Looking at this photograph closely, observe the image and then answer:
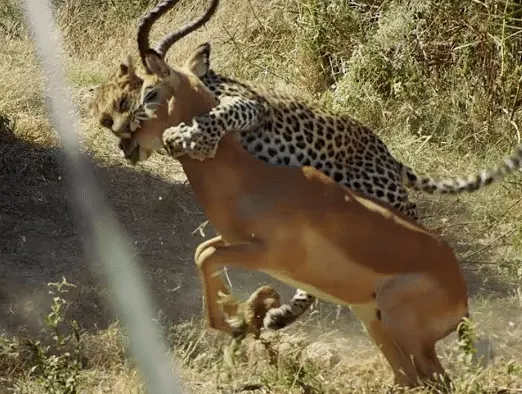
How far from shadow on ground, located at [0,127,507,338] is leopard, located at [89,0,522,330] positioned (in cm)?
86

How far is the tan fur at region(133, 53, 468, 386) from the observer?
4895 mm

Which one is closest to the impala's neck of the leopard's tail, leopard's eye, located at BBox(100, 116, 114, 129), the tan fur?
the tan fur

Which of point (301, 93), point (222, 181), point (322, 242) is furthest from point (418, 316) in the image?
point (301, 93)

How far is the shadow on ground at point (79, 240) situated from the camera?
6660 millimetres

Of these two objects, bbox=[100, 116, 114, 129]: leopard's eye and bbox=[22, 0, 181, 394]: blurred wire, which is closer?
bbox=[100, 116, 114, 129]: leopard's eye

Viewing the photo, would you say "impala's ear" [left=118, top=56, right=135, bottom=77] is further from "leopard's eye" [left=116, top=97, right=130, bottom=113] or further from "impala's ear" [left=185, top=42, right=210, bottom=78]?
"impala's ear" [left=185, top=42, right=210, bottom=78]

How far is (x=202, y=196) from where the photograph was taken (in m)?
4.93

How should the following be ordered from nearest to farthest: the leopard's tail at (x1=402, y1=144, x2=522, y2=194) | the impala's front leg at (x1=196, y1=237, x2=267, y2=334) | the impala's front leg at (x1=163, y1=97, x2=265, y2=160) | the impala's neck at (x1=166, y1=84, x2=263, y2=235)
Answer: the impala's front leg at (x1=196, y1=237, x2=267, y2=334) → the impala's neck at (x1=166, y1=84, x2=263, y2=235) → the impala's front leg at (x1=163, y1=97, x2=265, y2=160) → the leopard's tail at (x1=402, y1=144, x2=522, y2=194)

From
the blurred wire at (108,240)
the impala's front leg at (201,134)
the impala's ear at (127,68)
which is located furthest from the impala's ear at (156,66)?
the blurred wire at (108,240)

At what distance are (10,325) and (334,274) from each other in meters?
2.15

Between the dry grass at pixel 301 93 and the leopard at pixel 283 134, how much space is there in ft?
2.17

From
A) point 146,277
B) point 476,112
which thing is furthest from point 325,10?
point 146,277

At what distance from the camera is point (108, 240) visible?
25.4 ft

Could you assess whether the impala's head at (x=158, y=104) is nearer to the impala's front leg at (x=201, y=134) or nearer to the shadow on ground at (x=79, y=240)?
the impala's front leg at (x=201, y=134)
